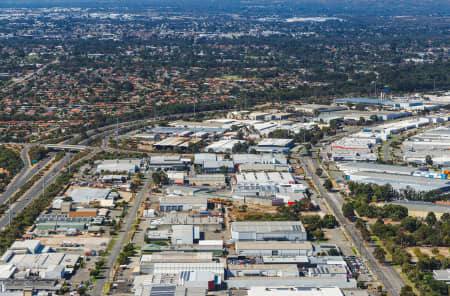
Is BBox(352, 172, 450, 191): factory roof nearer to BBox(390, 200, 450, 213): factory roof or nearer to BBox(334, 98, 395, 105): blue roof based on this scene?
BBox(390, 200, 450, 213): factory roof

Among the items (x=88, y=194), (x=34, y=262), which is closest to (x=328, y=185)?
(x=88, y=194)

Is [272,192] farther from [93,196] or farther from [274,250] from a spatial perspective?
[93,196]

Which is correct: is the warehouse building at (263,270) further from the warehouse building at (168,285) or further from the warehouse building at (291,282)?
the warehouse building at (168,285)

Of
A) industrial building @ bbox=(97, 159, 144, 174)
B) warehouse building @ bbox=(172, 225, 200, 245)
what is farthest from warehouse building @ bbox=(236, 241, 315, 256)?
industrial building @ bbox=(97, 159, 144, 174)

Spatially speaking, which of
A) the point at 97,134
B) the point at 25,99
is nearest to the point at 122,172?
the point at 97,134

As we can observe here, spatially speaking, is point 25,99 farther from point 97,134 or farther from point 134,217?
point 134,217

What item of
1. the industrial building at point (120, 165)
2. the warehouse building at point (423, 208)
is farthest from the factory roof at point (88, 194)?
the warehouse building at point (423, 208)

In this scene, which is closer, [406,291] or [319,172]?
[406,291]
